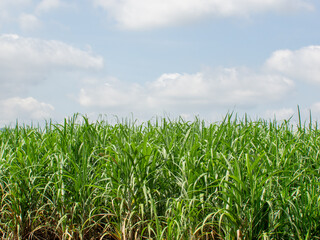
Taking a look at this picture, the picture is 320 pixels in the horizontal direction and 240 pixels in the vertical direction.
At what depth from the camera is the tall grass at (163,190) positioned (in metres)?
3.27

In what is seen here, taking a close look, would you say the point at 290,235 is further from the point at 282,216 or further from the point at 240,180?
the point at 240,180

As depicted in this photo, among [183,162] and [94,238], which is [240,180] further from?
[94,238]

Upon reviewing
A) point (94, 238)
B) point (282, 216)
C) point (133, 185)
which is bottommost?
point (94, 238)

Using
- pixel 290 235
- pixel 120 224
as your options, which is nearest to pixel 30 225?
pixel 120 224

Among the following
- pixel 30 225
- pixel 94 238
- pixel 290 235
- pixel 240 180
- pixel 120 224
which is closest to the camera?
pixel 240 180

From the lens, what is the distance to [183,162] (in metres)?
3.53

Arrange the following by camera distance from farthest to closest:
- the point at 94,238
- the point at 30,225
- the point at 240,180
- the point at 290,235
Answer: the point at 30,225
the point at 94,238
the point at 290,235
the point at 240,180

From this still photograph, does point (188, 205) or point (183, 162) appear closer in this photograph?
point (188, 205)

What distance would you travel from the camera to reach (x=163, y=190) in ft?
12.5

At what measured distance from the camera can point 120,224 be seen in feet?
11.8

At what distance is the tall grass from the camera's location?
3273 mm

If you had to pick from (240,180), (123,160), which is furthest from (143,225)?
(240,180)

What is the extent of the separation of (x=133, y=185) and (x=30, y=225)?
1.45 meters

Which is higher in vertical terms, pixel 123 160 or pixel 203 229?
pixel 123 160
